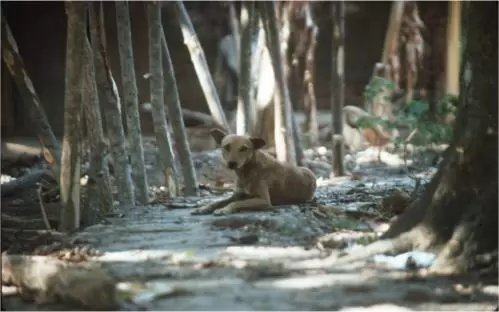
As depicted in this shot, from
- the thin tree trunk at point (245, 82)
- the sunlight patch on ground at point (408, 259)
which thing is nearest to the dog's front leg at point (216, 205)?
the sunlight patch on ground at point (408, 259)

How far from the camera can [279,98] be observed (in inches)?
341

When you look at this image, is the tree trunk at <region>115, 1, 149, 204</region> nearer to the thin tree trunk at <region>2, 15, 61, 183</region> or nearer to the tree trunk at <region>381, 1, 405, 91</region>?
the thin tree trunk at <region>2, 15, 61, 183</region>

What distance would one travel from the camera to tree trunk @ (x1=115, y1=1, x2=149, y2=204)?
22.2ft

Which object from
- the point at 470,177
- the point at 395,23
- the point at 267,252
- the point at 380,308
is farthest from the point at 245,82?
the point at 380,308

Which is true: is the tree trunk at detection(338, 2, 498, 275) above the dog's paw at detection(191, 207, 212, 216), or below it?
above

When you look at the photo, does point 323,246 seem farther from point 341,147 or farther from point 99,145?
point 341,147

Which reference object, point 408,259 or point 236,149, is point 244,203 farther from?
point 408,259

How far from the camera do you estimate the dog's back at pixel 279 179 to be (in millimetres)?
6266

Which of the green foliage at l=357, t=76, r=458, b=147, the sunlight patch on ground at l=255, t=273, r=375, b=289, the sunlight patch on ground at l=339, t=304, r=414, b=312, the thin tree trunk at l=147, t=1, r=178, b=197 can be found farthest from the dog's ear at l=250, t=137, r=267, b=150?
the sunlight patch on ground at l=339, t=304, r=414, b=312

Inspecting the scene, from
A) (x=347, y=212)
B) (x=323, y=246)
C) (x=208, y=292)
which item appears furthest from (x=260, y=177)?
(x=208, y=292)

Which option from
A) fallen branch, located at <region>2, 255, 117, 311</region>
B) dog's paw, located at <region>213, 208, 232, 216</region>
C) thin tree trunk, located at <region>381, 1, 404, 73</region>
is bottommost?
dog's paw, located at <region>213, 208, 232, 216</region>

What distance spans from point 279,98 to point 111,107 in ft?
9.66

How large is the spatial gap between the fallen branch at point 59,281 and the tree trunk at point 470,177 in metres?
1.47

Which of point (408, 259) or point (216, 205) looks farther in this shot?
point (216, 205)
